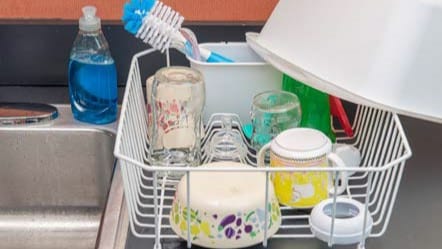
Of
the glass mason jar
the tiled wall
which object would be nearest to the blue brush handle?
the glass mason jar

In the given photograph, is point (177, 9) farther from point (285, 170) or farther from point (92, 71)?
point (285, 170)

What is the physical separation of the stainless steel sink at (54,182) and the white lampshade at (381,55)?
0.37 meters

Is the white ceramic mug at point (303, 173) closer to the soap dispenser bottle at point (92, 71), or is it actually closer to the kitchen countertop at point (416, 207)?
the kitchen countertop at point (416, 207)

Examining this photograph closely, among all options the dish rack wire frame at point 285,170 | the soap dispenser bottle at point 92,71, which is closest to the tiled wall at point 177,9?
the soap dispenser bottle at point 92,71

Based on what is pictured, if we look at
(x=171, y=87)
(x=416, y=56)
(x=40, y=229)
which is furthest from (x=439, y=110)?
(x=40, y=229)

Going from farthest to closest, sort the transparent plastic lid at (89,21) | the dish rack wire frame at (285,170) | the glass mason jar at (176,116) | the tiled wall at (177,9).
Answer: the tiled wall at (177,9)
the transparent plastic lid at (89,21)
the glass mason jar at (176,116)
the dish rack wire frame at (285,170)

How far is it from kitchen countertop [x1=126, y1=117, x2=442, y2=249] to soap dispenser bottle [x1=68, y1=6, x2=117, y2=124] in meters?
0.31

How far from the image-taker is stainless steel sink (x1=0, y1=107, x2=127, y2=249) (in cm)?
113

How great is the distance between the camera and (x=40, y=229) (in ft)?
3.79

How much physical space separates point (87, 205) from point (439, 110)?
0.57 metres

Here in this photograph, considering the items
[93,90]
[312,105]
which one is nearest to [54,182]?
[93,90]

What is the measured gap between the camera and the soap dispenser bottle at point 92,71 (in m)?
1.09

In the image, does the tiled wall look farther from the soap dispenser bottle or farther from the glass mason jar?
the glass mason jar

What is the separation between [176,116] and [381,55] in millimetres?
263
